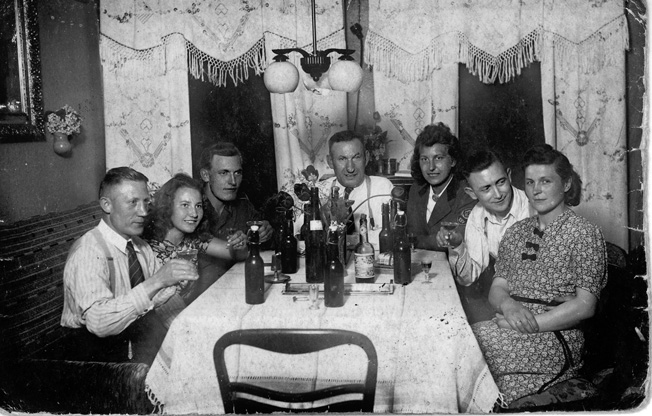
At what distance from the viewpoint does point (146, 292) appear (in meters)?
1.75

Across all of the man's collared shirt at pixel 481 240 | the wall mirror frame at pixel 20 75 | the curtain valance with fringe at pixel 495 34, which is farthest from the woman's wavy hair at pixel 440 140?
the wall mirror frame at pixel 20 75

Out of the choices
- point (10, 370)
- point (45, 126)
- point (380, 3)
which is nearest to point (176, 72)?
point (45, 126)

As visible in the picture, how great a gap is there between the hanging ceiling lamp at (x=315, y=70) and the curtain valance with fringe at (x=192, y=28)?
36cm

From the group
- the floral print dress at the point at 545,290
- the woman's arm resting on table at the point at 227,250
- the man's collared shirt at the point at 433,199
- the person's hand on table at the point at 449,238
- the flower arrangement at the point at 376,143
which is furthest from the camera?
the flower arrangement at the point at 376,143

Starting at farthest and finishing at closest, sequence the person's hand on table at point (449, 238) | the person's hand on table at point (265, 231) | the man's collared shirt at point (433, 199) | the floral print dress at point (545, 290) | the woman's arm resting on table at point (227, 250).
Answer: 1. the man's collared shirt at point (433, 199)
2. the person's hand on table at point (265, 231)
3. the woman's arm resting on table at point (227, 250)
4. the person's hand on table at point (449, 238)
5. the floral print dress at point (545, 290)

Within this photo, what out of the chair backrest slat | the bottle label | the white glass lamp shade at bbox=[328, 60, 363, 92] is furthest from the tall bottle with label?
the white glass lamp shade at bbox=[328, 60, 363, 92]

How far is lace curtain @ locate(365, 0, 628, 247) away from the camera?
1926 mm

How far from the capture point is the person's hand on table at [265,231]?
2.44 meters

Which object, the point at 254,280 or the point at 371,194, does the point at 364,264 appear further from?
the point at 371,194

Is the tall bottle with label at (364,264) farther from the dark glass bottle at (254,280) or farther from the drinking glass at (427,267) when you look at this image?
the dark glass bottle at (254,280)

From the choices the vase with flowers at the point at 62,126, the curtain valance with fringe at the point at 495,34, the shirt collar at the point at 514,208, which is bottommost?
the shirt collar at the point at 514,208

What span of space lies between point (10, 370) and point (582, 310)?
1954mm

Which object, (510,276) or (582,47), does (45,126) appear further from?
(582,47)

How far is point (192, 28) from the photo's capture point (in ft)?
7.21
